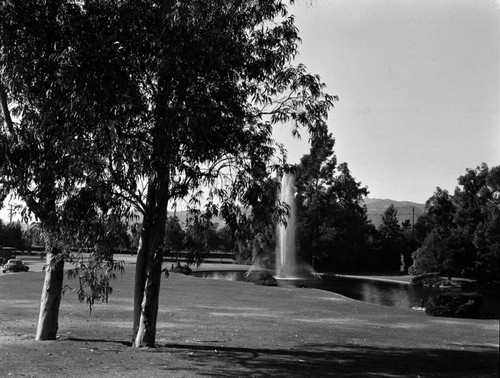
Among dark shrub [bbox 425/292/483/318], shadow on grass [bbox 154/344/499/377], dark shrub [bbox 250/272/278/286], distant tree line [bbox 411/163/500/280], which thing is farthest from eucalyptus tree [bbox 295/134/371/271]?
shadow on grass [bbox 154/344/499/377]

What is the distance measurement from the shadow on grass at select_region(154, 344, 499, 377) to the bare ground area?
2 centimetres

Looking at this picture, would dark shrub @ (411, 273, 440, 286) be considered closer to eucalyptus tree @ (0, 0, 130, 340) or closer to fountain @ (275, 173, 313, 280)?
fountain @ (275, 173, 313, 280)

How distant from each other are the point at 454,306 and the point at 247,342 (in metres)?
13.6

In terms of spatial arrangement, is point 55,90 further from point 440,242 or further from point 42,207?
point 440,242

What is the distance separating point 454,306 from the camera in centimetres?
2459

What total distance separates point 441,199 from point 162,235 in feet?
191

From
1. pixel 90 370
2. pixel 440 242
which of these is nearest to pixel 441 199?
pixel 440 242

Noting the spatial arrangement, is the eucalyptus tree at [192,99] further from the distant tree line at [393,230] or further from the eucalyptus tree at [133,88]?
the distant tree line at [393,230]

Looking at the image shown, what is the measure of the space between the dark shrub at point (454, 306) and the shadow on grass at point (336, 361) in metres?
10.5

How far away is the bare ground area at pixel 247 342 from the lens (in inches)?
418

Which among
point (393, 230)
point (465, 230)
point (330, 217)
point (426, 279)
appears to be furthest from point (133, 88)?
point (393, 230)

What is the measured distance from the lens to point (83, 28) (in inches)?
436

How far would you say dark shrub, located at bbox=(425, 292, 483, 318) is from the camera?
24.4m

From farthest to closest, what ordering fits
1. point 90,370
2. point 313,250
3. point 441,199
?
point 313,250, point 441,199, point 90,370
